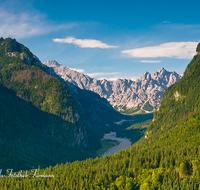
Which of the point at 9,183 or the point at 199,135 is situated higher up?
the point at 199,135

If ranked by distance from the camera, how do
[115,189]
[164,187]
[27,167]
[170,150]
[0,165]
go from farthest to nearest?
[27,167]
[0,165]
[170,150]
[115,189]
[164,187]

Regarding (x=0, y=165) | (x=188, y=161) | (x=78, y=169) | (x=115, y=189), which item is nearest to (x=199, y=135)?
(x=188, y=161)

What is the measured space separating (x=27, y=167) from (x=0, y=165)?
26252 millimetres

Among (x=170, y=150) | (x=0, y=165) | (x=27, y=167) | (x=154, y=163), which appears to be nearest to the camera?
(x=154, y=163)

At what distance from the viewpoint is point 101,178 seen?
13100 centimetres

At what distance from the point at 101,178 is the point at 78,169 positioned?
33.7 m

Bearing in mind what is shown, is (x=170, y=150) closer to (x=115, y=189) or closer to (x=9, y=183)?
(x=115, y=189)

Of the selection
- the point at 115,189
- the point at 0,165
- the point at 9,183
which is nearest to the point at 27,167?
the point at 0,165

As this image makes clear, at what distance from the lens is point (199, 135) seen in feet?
557

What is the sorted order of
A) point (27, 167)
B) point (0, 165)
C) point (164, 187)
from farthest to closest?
point (27, 167), point (0, 165), point (164, 187)

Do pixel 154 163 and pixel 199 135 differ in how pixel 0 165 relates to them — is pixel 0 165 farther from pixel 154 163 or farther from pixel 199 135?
pixel 199 135

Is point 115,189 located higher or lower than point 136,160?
lower

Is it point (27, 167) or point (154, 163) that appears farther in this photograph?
point (27, 167)

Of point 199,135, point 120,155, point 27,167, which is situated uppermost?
point 199,135
